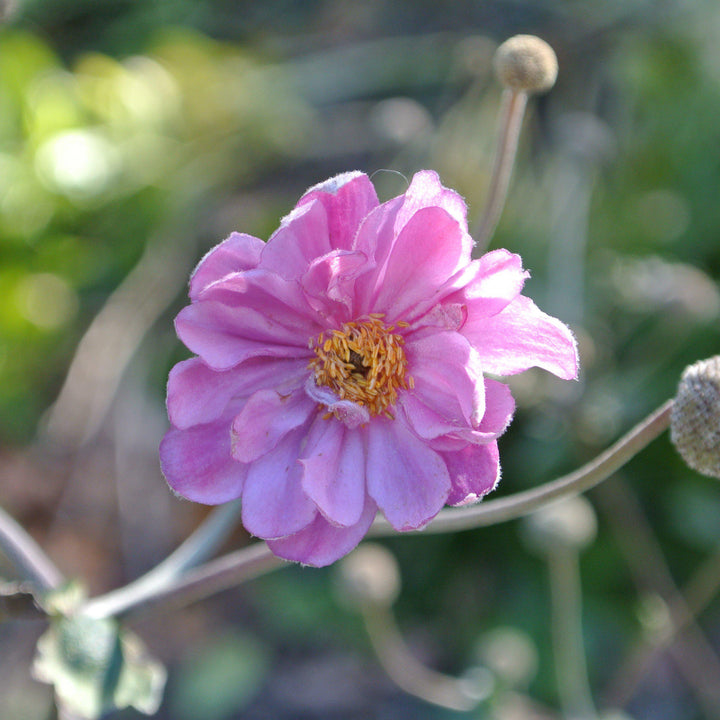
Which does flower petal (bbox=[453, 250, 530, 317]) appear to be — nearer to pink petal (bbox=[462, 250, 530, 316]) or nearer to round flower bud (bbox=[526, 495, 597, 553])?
pink petal (bbox=[462, 250, 530, 316])

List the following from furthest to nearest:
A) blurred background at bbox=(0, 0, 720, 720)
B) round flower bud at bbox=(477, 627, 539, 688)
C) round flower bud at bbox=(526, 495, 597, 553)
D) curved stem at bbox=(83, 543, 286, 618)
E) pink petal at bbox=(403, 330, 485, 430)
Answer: blurred background at bbox=(0, 0, 720, 720)
round flower bud at bbox=(477, 627, 539, 688)
round flower bud at bbox=(526, 495, 597, 553)
curved stem at bbox=(83, 543, 286, 618)
pink petal at bbox=(403, 330, 485, 430)

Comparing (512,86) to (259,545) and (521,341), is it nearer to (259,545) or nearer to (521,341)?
(521,341)

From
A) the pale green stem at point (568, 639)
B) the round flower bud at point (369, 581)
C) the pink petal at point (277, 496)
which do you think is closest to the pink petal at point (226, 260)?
the pink petal at point (277, 496)

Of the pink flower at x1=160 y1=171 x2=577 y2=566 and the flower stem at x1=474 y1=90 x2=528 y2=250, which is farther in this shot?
the flower stem at x1=474 y1=90 x2=528 y2=250

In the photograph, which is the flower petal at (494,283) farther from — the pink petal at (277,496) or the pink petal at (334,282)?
the pink petal at (277,496)

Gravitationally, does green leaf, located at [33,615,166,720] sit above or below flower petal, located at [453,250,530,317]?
below

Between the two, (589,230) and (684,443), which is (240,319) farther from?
(589,230)

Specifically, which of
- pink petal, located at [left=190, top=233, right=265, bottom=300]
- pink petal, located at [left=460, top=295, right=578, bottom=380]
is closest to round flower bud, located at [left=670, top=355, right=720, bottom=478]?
pink petal, located at [left=460, top=295, right=578, bottom=380]
